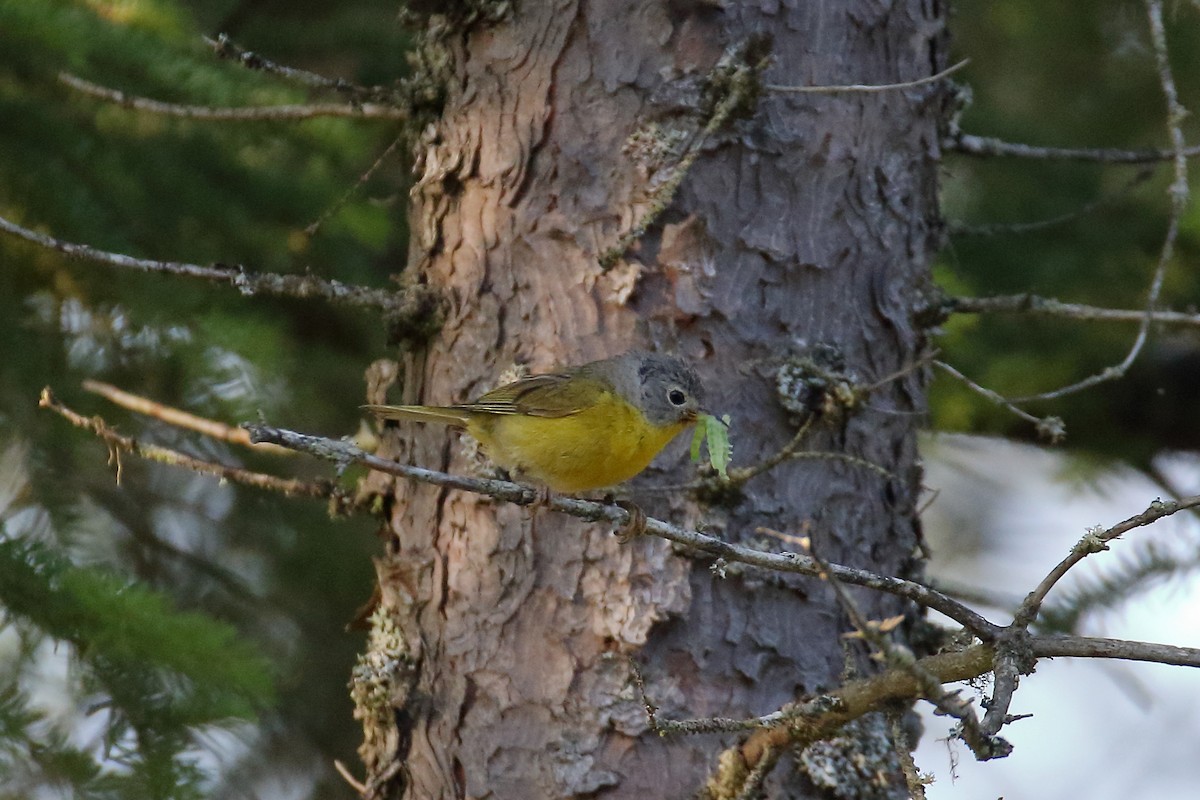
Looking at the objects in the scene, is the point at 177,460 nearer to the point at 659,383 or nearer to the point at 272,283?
the point at 272,283

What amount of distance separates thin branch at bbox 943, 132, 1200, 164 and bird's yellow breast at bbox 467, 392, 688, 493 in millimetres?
1224

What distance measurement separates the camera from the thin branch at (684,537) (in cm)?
219

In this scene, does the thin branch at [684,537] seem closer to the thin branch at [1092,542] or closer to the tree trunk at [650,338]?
the thin branch at [1092,542]

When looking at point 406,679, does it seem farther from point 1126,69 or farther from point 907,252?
point 1126,69

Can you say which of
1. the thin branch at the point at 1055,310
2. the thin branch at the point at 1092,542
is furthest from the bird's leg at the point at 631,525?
the thin branch at the point at 1055,310

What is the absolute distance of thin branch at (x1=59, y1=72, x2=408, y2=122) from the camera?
137 inches

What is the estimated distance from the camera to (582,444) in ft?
12.0

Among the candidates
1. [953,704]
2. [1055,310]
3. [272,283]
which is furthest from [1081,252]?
[953,704]

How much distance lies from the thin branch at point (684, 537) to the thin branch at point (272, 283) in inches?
36.2

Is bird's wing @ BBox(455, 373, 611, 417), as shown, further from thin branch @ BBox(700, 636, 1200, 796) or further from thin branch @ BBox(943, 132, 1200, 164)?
thin branch @ BBox(943, 132, 1200, 164)

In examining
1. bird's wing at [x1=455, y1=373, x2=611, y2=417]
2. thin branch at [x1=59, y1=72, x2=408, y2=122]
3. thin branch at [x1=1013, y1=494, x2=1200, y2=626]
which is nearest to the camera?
thin branch at [x1=1013, y1=494, x2=1200, y2=626]

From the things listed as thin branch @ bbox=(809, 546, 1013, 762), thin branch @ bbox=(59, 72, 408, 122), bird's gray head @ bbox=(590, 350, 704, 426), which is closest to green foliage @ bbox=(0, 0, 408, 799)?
thin branch @ bbox=(59, 72, 408, 122)

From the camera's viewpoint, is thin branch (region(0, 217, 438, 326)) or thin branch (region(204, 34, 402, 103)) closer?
thin branch (region(0, 217, 438, 326))

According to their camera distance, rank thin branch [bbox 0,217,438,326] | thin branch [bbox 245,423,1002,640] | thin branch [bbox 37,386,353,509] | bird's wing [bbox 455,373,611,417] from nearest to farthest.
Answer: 1. thin branch [bbox 245,423,1002,640]
2. thin branch [bbox 37,386,353,509]
3. thin branch [bbox 0,217,438,326]
4. bird's wing [bbox 455,373,611,417]
